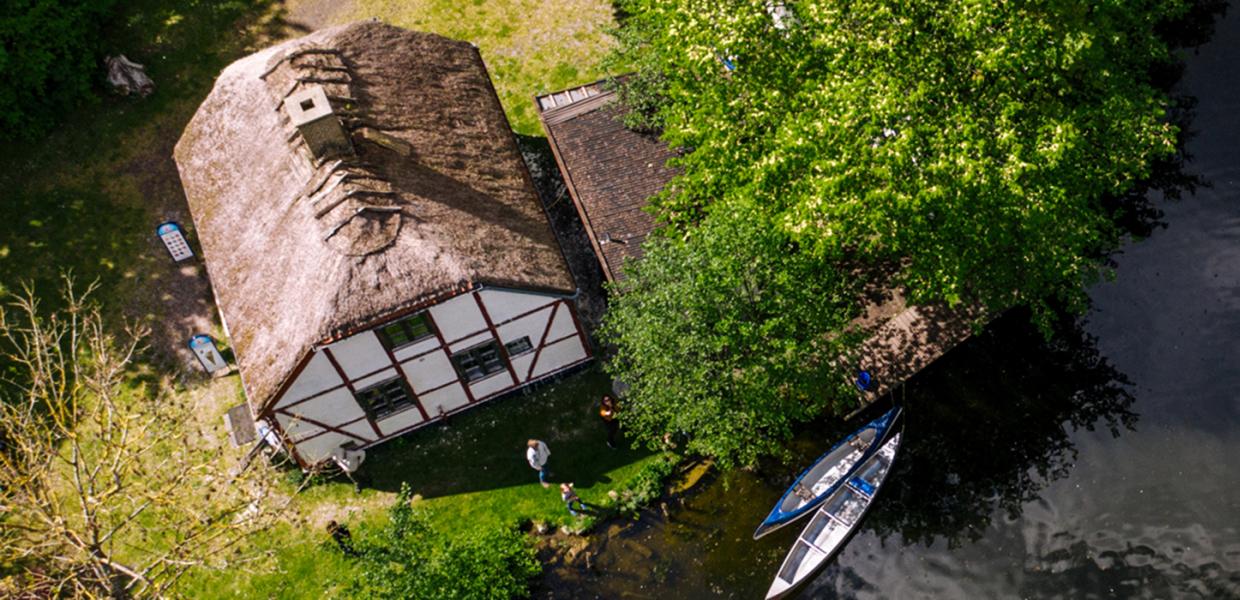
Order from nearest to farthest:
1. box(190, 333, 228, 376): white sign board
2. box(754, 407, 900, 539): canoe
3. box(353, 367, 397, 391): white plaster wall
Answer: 1. box(353, 367, 397, 391): white plaster wall
2. box(754, 407, 900, 539): canoe
3. box(190, 333, 228, 376): white sign board

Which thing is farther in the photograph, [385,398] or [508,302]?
[385,398]

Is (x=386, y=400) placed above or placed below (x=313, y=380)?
below

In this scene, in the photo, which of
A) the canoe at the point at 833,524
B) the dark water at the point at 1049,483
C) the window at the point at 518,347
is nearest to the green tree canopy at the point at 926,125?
the dark water at the point at 1049,483

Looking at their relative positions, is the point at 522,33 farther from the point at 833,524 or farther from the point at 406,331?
the point at 833,524

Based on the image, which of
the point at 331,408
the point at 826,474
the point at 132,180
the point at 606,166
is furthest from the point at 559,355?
the point at 132,180

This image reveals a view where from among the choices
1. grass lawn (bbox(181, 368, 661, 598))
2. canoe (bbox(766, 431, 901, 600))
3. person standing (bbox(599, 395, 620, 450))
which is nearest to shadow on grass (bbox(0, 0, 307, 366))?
grass lawn (bbox(181, 368, 661, 598))

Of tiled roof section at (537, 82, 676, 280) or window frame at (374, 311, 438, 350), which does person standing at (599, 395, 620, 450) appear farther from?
window frame at (374, 311, 438, 350)

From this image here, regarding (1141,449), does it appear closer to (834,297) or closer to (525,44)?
(834,297)

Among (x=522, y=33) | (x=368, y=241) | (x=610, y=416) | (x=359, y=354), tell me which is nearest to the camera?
(x=368, y=241)

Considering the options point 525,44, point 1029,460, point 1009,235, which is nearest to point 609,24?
point 525,44
